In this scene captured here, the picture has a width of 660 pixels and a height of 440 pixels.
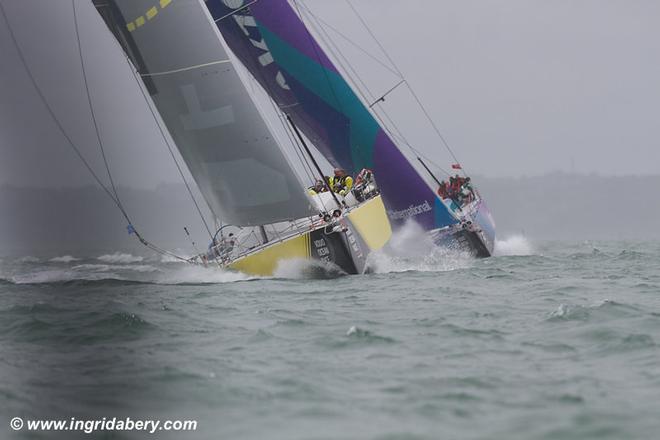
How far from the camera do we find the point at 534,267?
49.7 ft

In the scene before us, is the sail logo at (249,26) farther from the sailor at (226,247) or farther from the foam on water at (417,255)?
the sailor at (226,247)

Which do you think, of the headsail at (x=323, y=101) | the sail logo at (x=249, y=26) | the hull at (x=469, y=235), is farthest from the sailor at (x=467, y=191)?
the sail logo at (x=249, y=26)

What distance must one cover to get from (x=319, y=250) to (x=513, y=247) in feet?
43.2

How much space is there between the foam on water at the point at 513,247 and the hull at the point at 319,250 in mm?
9507

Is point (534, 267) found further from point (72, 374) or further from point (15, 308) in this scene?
point (72, 374)

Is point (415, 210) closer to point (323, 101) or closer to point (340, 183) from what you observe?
point (323, 101)

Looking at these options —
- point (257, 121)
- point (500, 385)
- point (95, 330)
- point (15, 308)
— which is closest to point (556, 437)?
point (500, 385)

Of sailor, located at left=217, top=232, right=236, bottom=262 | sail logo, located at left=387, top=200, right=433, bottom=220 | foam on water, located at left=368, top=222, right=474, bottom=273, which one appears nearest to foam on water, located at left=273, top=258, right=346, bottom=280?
sailor, located at left=217, top=232, right=236, bottom=262

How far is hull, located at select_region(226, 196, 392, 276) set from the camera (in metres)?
12.4

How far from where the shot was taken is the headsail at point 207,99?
12.1 m

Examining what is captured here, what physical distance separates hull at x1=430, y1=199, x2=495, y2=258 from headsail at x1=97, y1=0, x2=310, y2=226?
596cm

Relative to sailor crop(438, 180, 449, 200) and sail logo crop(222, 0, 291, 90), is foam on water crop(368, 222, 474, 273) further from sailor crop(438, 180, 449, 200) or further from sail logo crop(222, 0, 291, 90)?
sail logo crop(222, 0, 291, 90)

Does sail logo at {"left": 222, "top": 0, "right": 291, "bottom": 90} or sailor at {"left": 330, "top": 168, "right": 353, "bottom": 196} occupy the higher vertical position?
sail logo at {"left": 222, "top": 0, "right": 291, "bottom": 90}

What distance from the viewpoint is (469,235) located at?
18.5 meters
